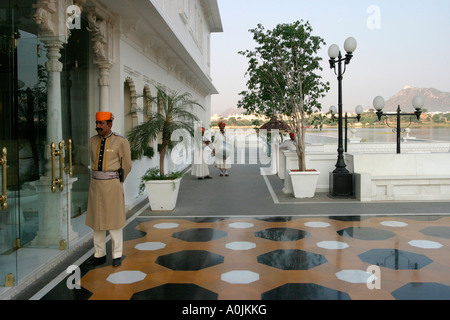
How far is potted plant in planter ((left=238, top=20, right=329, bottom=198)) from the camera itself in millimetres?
10094

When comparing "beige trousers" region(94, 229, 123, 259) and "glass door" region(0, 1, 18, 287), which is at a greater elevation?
"glass door" region(0, 1, 18, 287)

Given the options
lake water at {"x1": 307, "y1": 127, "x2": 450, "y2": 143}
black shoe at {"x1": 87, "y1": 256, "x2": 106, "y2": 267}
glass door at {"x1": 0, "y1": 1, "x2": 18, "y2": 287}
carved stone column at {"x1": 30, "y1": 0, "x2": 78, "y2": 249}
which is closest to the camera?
glass door at {"x1": 0, "y1": 1, "x2": 18, "y2": 287}

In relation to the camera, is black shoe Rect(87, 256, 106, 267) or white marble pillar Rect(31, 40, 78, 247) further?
white marble pillar Rect(31, 40, 78, 247)

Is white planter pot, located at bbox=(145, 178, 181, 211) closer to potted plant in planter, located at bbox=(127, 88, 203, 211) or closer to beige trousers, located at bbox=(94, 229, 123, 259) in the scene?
potted plant in planter, located at bbox=(127, 88, 203, 211)

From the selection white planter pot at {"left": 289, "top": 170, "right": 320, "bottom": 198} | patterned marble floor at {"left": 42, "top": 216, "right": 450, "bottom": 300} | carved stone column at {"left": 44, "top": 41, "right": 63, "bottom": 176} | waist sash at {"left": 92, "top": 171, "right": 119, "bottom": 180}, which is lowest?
patterned marble floor at {"left": 42, "top": 216, "right": 450, "bottom": 300}

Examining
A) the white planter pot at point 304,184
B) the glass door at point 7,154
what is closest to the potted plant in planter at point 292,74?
the white planter pot at point 304,184

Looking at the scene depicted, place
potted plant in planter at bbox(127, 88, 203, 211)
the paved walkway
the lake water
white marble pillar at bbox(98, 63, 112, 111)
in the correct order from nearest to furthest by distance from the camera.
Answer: the paved walkway, white marble pillar at bbox(98, 63, 112, 111), potted plant in planter at bbox(127, 88, 203, 211), the lake water

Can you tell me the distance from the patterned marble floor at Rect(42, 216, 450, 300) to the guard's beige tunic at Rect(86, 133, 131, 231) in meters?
0.54

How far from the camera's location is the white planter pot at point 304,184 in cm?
948

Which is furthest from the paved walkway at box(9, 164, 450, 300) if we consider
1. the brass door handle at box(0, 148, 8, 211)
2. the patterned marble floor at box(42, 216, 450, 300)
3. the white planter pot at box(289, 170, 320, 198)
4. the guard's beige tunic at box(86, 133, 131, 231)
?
the brass door handle at box(0, 148, 8, 211)

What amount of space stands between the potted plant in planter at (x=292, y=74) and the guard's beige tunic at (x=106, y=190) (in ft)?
18.1

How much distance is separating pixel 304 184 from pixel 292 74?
2928mm

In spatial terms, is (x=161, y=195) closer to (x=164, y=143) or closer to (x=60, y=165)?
(x=164, y=143)
